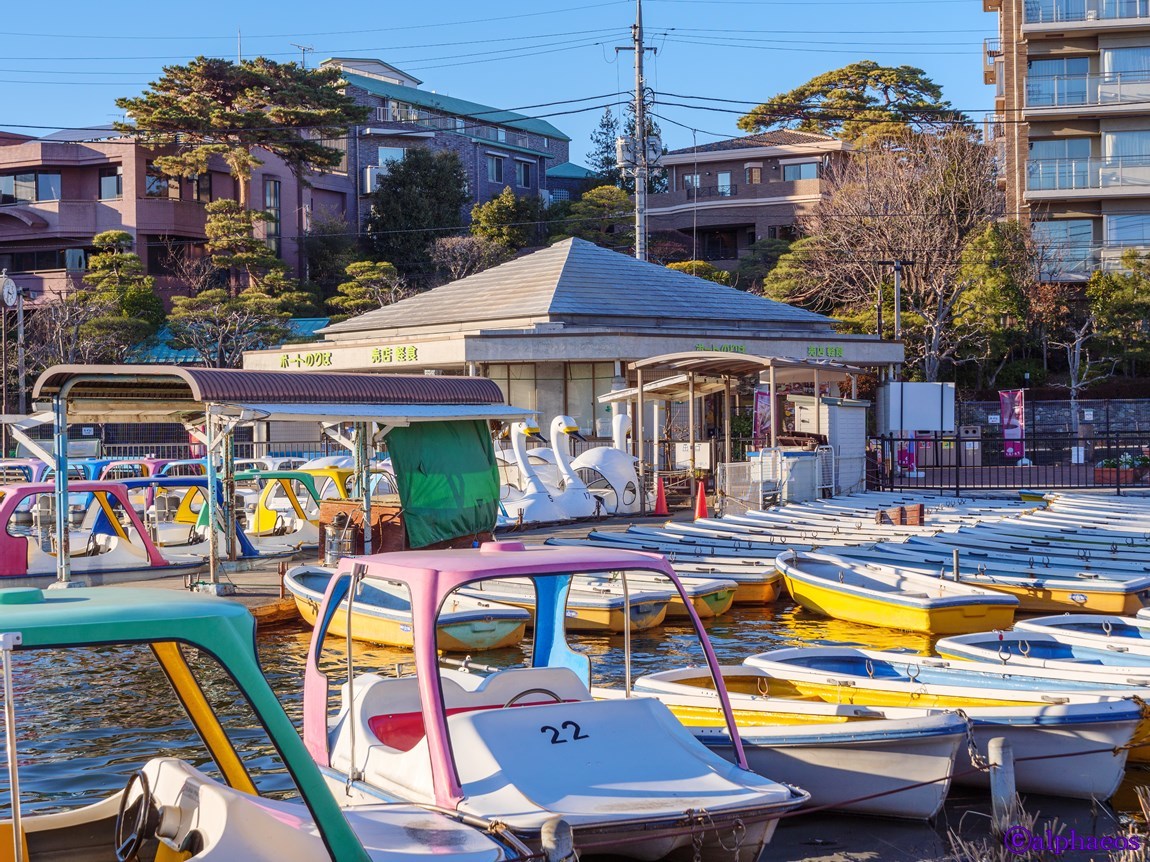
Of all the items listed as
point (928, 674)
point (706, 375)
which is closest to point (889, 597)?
point (928, 674)

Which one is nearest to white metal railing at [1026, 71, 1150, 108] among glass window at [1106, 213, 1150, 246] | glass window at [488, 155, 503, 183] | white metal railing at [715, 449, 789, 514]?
glass window at [1106, 213, 1150, 246]

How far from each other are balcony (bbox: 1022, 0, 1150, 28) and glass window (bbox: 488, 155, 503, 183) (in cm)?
3223

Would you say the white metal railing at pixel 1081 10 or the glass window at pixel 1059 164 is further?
the glass window at pixel 1059 164

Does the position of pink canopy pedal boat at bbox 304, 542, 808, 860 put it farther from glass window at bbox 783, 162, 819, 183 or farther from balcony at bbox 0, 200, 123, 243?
glass window at bbox 783, 162, 819, 183

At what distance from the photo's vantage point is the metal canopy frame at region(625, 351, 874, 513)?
89.1ft

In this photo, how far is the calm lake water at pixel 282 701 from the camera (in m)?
8.76

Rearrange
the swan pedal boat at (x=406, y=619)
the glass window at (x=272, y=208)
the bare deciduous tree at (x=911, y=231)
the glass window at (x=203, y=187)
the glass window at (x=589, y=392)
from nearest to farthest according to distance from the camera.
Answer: the swan pedal boat at (x=406, y=619)
the glass window at (x=589, y=392)
the bare deciduous tree at (x=911, y=231)
the glass window at (x=203, y=187)
the glass window at (x=272, y=208)

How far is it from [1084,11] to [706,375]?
3045 cm

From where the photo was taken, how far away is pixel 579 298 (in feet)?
123

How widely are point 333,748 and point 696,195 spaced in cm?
6290

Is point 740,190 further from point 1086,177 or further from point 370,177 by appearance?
point 1086,177

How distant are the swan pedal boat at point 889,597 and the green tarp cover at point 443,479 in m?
4.54

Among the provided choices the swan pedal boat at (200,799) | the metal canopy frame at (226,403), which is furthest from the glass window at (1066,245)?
the swan pedal boat at (200,799)

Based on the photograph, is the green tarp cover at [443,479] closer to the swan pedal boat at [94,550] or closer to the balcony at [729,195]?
the swan pedal boat at [94,550]
